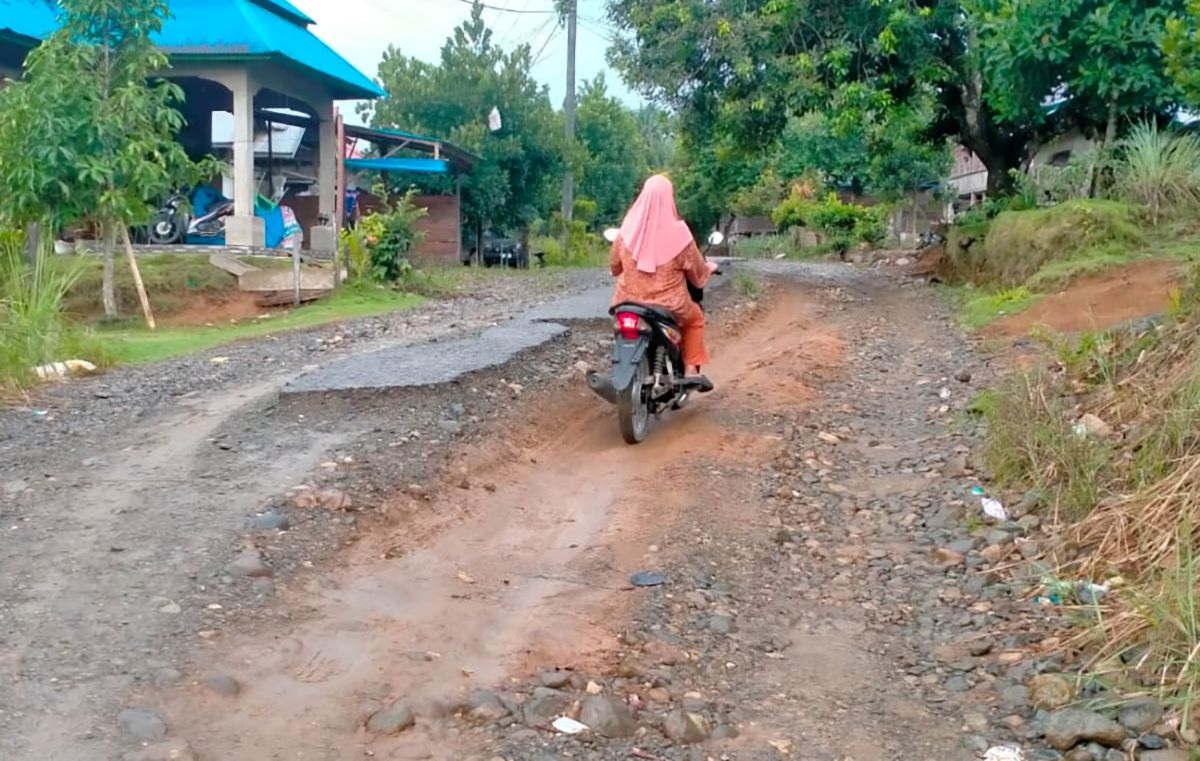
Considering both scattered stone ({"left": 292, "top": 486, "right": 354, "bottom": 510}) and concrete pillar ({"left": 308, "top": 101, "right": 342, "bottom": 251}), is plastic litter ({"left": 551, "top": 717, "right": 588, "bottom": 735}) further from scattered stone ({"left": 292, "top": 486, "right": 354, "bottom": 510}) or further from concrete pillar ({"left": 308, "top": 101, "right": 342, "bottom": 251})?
concrete pillar ({"left": 308, "top": 101, "right": 342, "bottom": 251})

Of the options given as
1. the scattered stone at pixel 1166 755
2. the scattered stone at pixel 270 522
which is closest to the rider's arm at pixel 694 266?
the scattered stone at pixel 270 522

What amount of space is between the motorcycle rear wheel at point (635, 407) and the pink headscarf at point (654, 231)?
60 centimetres

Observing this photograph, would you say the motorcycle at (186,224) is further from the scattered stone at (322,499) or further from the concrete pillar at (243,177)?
the scattered stone at (322,499)

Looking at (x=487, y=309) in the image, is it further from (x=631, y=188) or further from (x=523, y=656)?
(x=631, y=188)

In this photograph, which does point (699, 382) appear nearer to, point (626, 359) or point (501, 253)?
point (626, 359)

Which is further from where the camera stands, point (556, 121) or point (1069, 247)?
point (556, 121)

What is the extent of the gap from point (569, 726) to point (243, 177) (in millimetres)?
14407

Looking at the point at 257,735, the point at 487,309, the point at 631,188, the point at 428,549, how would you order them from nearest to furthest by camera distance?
the point at 257,735 < the point at 428,549 < the point at 487,309 < the point at 631,188

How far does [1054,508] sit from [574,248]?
22.3 m

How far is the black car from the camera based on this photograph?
25.2 metres

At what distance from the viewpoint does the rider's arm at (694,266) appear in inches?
268

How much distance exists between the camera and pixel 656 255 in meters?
6.74

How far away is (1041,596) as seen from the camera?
418 cm

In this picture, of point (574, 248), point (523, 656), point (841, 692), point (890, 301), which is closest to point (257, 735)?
point (523, 656)
